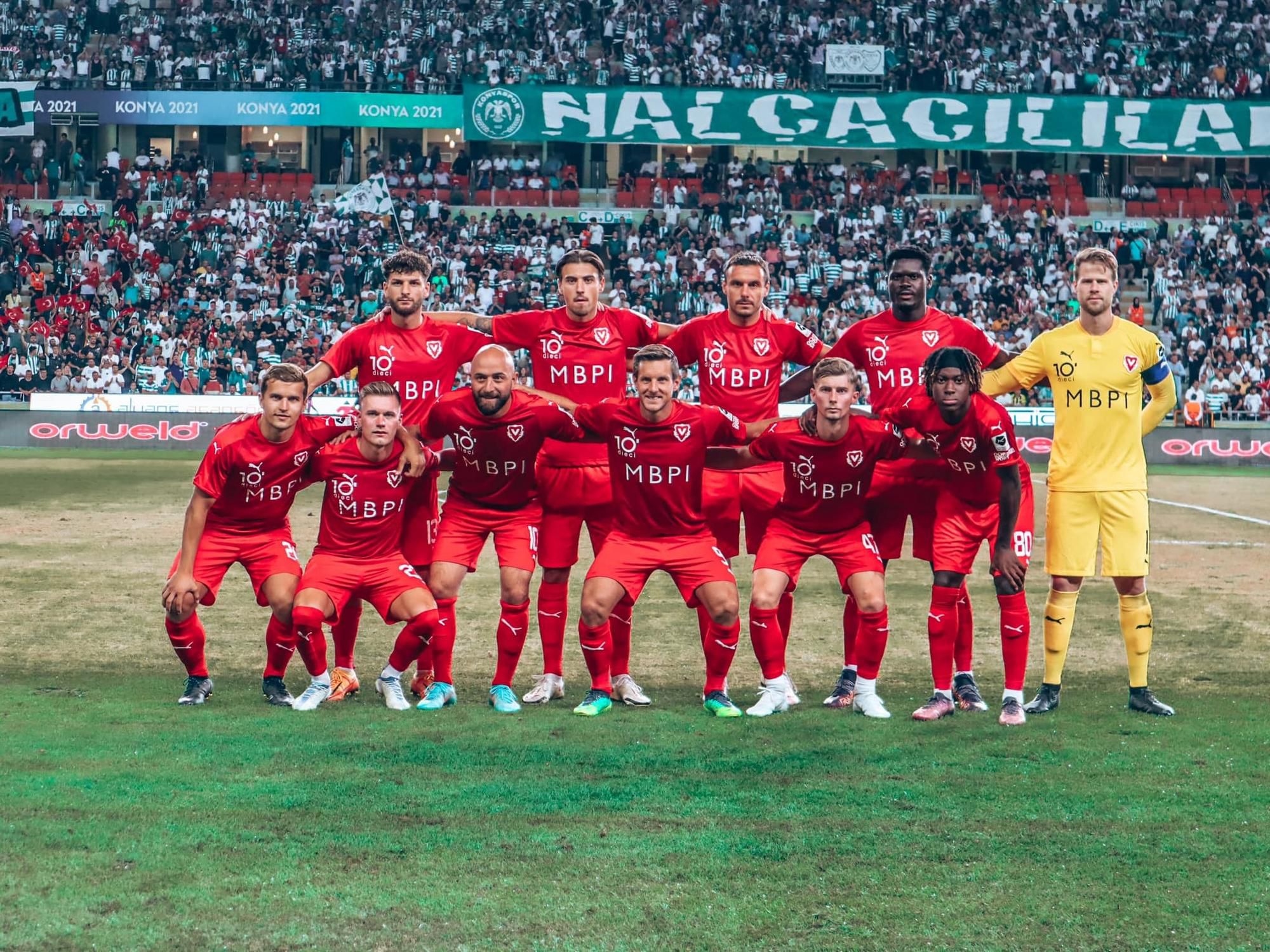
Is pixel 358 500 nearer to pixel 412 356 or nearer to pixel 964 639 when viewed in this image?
pixel 412 356

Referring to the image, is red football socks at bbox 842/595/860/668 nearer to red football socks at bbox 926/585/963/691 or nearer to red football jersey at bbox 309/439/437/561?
red football socks at bbox 926/585/963/691

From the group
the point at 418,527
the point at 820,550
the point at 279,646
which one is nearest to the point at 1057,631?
the point at 820,550

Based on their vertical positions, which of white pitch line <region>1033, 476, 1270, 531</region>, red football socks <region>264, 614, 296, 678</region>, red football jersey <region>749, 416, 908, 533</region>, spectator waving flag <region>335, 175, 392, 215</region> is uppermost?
spectator waving flag <region>335, 175, 392, 215</region>

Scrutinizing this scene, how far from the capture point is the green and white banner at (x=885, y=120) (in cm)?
3634

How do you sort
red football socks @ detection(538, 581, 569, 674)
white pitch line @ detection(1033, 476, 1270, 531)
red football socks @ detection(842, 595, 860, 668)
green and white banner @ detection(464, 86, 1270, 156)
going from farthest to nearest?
green and white banner @ detection(464, 86, 1270, 156) → white pitch line @ detection(1033, 476, 1270, 531) → red football socks @ detection(842, 595, 860, 668) → red football socks @ detection(538, 581, 569, 674)

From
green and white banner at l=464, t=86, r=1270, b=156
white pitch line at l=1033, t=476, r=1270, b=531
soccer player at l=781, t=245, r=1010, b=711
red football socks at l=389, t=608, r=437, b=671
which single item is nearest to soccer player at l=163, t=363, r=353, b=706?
red football socks at l=389, t=608, r=437, b=671

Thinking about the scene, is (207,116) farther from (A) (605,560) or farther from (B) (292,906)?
(B) (292,906)

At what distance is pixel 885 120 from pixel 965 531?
99.3 ft

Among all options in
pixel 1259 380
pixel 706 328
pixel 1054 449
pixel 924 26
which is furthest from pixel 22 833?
pixel 924 26

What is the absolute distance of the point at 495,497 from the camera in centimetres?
810

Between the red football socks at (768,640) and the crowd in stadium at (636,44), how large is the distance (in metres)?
32.1

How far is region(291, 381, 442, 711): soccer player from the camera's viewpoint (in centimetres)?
766

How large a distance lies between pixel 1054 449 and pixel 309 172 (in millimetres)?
34361

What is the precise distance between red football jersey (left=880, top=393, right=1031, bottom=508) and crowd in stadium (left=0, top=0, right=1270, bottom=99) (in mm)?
31559
